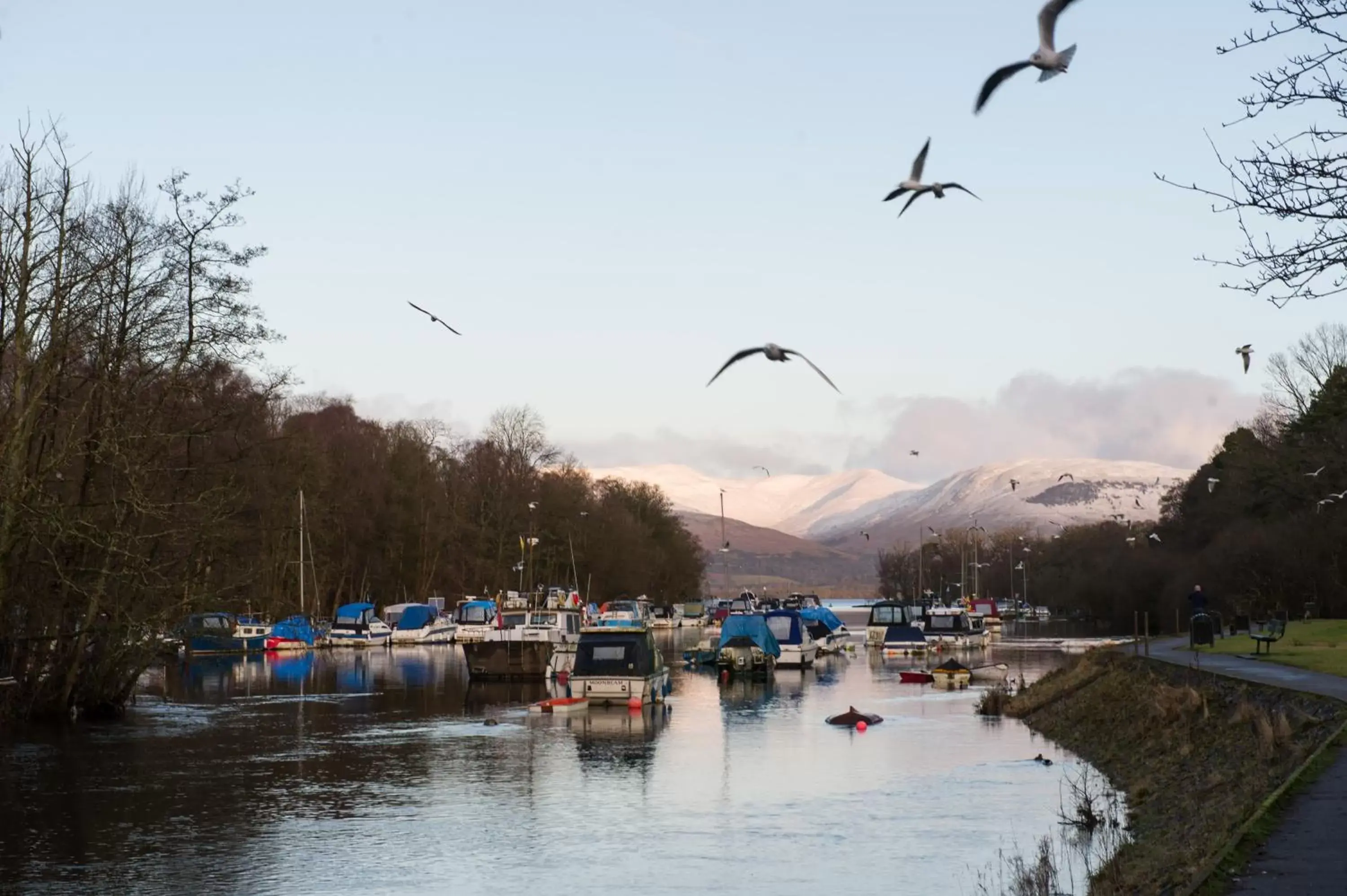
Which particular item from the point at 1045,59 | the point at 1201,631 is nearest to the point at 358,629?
the point at 1201,631

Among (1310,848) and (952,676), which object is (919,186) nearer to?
(1310,848)

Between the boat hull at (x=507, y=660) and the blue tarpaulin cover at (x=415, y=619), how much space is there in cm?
4281

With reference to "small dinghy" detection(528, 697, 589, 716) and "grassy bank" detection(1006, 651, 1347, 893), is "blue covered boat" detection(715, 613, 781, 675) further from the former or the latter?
"grassy bank" detection(1006, 651, 1347, 893)

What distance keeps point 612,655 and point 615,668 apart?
2.87 ft

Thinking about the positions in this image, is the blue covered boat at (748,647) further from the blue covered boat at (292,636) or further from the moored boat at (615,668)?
the blue covered boat at (292,636)

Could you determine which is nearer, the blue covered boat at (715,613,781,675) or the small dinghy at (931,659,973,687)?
the small dinghy at (931,659,973,687)

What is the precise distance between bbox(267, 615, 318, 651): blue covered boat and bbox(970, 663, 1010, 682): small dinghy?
45.7m

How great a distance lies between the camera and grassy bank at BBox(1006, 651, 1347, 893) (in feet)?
64.4

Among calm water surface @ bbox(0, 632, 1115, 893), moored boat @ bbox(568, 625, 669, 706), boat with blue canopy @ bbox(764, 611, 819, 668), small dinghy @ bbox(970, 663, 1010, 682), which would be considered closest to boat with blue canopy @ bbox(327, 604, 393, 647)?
boat with blue canopy @ bbox(764, 611, 819, 668)

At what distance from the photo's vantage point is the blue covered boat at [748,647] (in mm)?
71500

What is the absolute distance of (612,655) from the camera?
172ft

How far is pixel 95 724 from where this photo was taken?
1747 inches

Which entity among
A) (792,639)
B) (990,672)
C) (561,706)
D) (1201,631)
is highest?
(1201,631)

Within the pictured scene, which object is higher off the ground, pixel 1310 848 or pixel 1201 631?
pixel 1201 631
